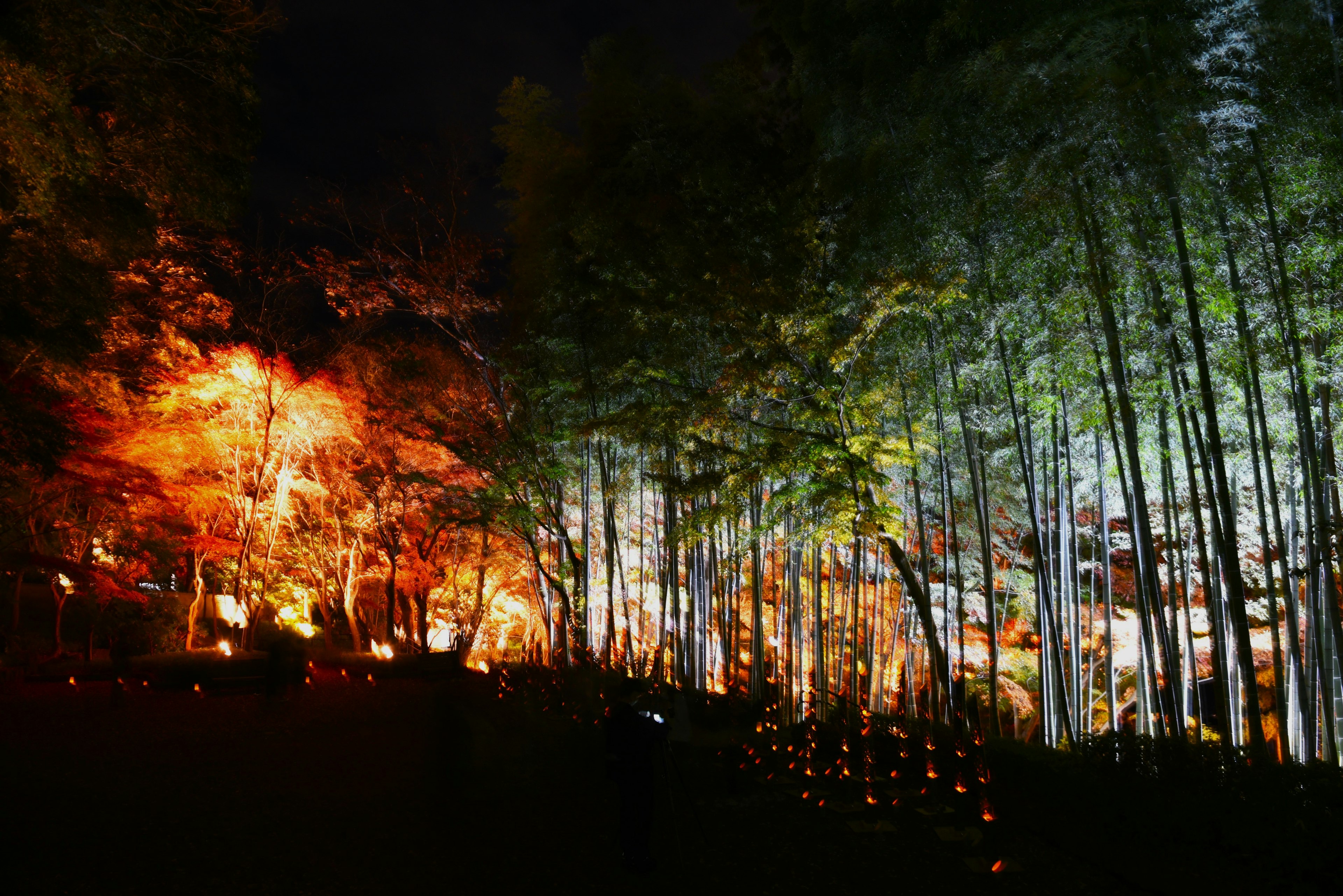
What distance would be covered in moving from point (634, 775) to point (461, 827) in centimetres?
113

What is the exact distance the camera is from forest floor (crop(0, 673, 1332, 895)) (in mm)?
3002

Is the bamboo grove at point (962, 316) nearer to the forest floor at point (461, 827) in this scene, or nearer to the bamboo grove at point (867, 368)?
the bamboo grove at point (867, 368)

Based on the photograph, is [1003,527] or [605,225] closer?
[605,225]

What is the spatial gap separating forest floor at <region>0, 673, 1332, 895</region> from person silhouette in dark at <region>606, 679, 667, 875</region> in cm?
13

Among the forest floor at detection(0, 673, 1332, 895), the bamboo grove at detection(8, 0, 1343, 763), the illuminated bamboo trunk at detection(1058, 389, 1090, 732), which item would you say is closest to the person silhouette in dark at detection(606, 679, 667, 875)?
the forest floor at detection(0, 673, 1332, 895)

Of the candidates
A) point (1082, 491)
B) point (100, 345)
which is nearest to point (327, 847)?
point (100, 345)

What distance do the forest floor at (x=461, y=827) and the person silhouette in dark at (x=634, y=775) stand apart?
0.13 meters

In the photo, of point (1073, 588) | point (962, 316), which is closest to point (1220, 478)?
point (962, 316)

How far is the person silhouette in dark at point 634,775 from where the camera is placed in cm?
312

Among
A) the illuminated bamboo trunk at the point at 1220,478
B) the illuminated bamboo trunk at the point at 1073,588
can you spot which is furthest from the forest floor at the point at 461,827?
the illuminated bamboo trunk at the point at 1073,588

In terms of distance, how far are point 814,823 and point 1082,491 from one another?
246 inches

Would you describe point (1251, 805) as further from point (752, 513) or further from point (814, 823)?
point (752, 513)

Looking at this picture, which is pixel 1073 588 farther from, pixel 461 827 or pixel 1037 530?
pixel 461 827

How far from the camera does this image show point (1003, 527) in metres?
10.9
